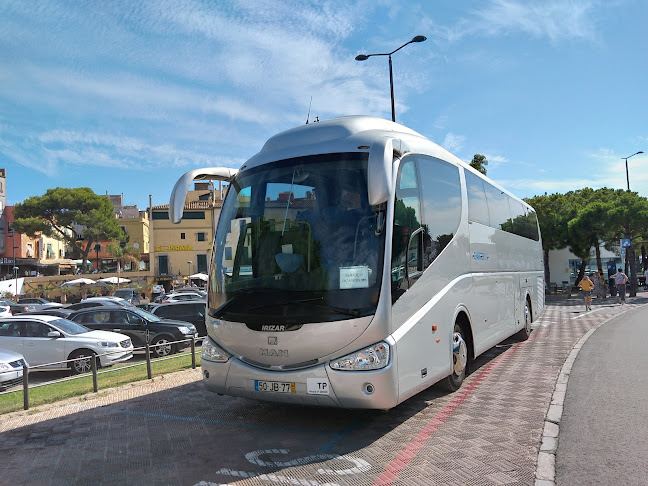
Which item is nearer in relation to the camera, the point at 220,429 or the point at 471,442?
the point at 471,442

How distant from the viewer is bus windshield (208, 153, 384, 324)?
5508 mm

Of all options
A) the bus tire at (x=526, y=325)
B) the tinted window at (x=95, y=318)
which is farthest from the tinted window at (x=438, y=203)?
the tinted window at (x=95, y=318)

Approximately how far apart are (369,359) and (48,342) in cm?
1089

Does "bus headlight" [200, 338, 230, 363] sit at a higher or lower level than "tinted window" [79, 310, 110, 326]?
higher

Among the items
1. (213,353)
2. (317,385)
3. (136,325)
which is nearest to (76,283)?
(136,325)

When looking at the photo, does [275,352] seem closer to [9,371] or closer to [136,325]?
[9,371]

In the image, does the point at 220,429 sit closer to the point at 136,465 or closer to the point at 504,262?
the point at 136,465

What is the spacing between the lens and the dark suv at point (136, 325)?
16.2m

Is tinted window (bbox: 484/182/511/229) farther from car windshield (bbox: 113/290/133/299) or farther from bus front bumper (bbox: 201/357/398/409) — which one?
car windshield (bbox: 113/290/133/299)

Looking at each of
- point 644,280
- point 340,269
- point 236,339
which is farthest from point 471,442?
point 644,280

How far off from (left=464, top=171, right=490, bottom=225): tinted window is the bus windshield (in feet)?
10.8

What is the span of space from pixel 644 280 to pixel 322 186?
143 ft

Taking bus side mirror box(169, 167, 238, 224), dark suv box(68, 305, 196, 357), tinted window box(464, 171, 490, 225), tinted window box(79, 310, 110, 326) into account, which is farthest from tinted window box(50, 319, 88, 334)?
tinted window box(464, 171, 490, 225)

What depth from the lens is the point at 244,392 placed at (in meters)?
5.90
